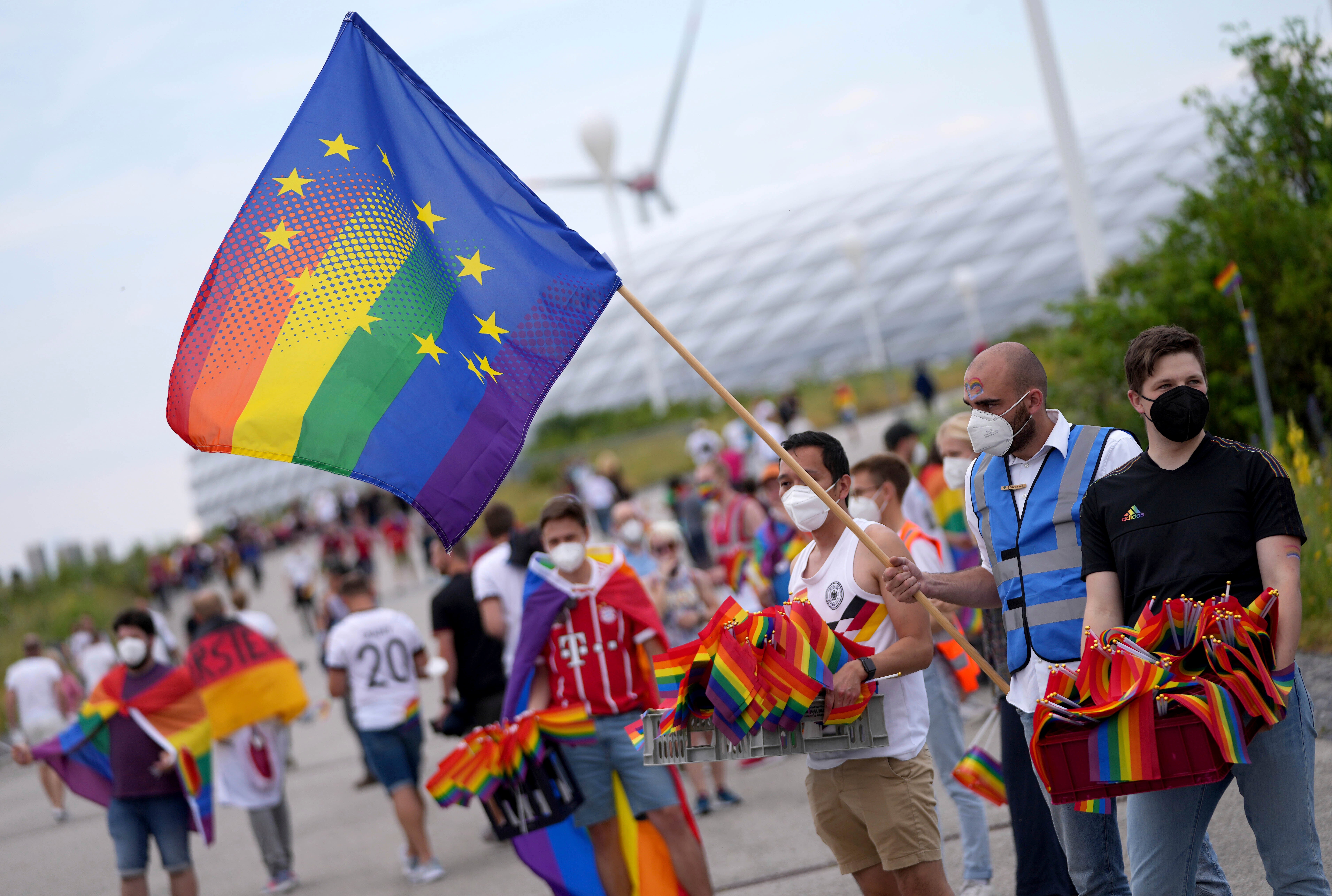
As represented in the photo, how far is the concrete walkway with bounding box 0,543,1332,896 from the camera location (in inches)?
232

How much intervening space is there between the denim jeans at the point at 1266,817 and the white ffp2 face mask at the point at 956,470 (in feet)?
7.83

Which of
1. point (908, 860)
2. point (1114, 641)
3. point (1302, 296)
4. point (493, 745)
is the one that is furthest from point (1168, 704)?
point (1302, 296)

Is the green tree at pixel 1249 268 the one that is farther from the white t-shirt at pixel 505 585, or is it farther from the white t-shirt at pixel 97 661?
the white t-shirt at pixel 97 661

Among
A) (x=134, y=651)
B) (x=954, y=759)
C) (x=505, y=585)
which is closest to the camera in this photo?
(x=954, y=759)

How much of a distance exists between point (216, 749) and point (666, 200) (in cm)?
4843

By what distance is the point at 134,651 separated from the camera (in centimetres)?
756

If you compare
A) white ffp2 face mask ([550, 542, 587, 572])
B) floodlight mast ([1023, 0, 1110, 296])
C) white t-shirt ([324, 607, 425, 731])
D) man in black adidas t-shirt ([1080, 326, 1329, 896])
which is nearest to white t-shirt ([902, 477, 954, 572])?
white ffp2 face mask ([550, 542, 587, 572])

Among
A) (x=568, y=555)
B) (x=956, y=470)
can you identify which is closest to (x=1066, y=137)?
(x=956, y=470)

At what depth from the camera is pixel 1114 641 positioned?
3.12m

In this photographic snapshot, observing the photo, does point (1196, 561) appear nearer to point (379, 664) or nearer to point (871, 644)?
point (871, 644)

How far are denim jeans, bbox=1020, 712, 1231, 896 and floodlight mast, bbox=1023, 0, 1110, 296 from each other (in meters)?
11.1

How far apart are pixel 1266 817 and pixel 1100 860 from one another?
0.70 m

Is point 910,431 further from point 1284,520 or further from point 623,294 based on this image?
point 1284,520

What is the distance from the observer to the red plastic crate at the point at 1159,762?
303 cm
